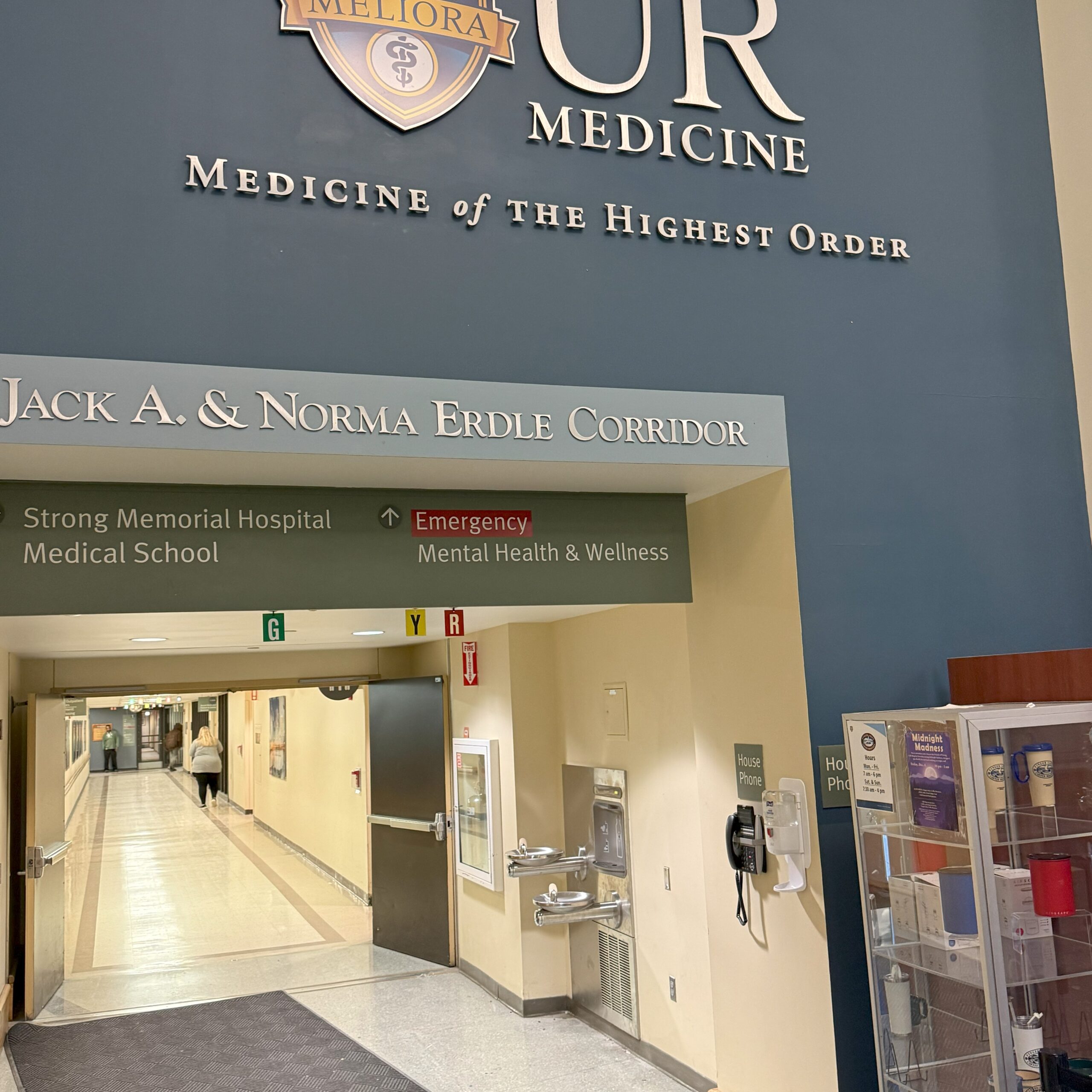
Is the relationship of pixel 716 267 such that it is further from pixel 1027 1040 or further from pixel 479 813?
pixel 479 813

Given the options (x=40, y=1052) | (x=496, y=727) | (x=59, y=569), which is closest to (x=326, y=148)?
(x=59, y=569)

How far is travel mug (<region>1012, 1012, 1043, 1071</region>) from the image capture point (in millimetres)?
2654

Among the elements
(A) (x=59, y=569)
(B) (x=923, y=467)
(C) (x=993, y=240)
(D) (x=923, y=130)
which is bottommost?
(A) (x=59, y=569)

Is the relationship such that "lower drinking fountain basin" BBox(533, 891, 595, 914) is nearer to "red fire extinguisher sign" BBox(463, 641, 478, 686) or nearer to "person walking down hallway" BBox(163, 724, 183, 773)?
"red fire extinguisher sign" BBox(463, 641, 478, 686)

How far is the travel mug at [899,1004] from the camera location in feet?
9.55

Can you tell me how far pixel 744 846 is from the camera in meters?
3.44

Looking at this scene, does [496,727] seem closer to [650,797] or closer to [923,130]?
[650,797]

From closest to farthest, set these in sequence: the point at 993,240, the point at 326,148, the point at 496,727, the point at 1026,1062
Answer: the point at 1026,1062 < the point at 326,148 < the point at 993,240 < the point at 496,727

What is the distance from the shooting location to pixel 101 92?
9.31 ft

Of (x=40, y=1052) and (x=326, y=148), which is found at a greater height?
(x=326, y=148)

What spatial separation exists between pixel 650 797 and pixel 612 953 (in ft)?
3.37

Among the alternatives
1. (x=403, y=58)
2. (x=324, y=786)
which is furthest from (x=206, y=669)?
(x=403, y=58)

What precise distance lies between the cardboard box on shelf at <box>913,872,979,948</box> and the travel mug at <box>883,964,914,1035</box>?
15 centimetres

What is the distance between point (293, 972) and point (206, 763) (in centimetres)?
1304
